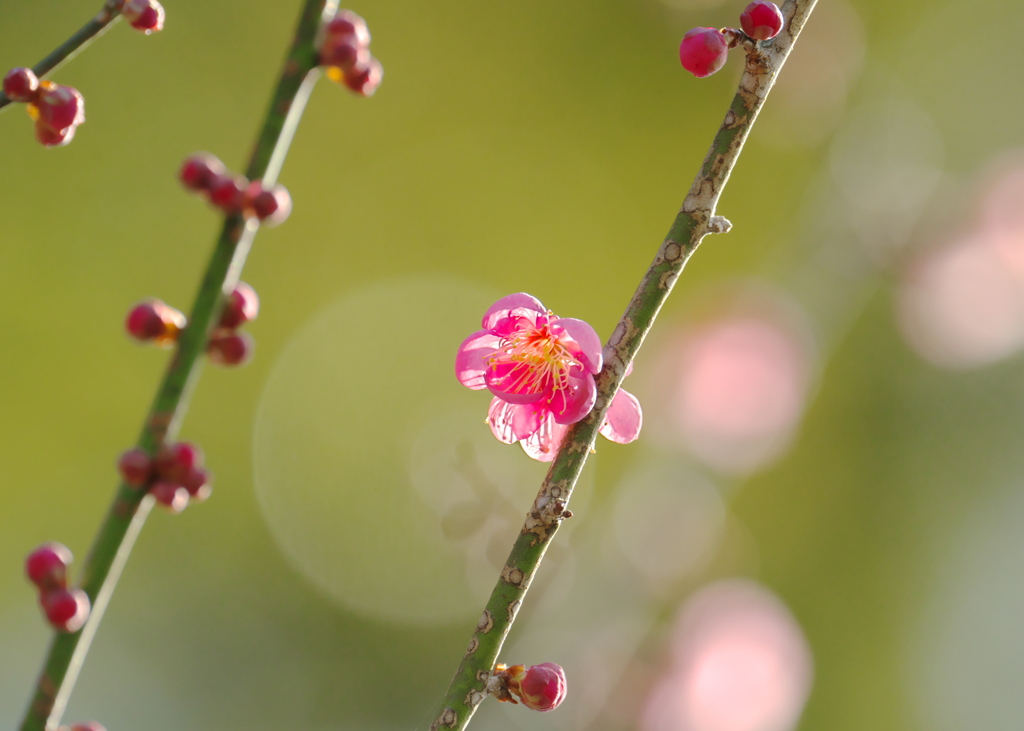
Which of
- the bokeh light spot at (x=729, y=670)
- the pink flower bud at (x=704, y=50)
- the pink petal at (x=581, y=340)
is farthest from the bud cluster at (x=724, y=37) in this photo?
the bokeh light spot at (x=729, y=670)

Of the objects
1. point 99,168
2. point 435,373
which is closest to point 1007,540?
point 435,373

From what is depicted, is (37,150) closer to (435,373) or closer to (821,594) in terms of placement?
(435,373)

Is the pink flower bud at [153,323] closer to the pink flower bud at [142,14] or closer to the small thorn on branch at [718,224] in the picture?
the pink flower bud at [142,14]

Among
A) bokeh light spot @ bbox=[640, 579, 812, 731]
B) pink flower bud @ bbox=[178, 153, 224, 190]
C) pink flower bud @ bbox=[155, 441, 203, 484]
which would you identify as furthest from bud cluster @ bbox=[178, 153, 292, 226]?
bokeh light spot @ bbox=[640, 579, 812, 731]

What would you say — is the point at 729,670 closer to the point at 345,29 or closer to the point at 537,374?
the point at 537,374

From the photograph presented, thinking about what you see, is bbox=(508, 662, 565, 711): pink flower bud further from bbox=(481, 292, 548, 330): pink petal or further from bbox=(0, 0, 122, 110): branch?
bbox=(0, 0, 122, 110): branch
